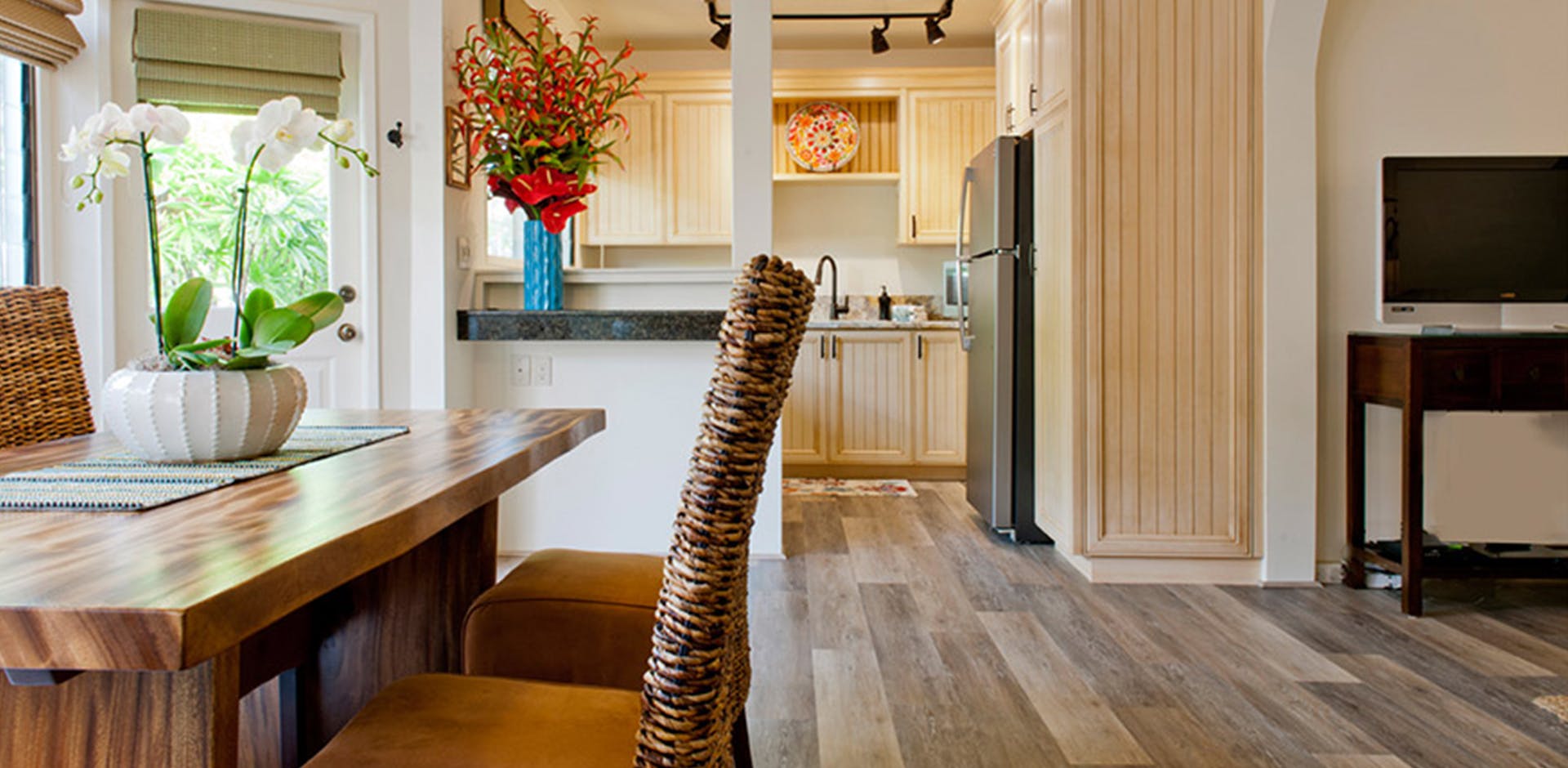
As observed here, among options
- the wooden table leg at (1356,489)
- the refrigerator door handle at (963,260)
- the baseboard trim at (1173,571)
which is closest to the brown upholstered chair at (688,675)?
the baseboard trim at (1173,571)

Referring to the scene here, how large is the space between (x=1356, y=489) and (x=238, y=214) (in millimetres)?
3257

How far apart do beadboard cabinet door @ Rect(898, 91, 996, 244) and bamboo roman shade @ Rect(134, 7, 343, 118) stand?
322 centimetres

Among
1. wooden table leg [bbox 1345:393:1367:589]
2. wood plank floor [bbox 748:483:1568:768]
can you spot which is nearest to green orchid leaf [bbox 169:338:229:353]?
wood plank floor [bbox 748:483:1568:768]

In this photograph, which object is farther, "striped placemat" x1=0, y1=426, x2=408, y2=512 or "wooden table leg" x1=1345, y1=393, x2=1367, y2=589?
"wooden table leg" x1=1345, y1=393, x2=1367, y2=589

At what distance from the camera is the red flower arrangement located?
112 inches

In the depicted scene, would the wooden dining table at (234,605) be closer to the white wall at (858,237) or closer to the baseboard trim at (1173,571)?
the baseboard trim at (1173,571)

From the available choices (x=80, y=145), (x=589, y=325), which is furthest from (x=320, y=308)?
(x=589, y=325)

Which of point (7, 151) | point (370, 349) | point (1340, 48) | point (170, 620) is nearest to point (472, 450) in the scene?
point (170, 620)

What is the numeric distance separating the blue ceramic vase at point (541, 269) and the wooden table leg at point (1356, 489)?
106 inches

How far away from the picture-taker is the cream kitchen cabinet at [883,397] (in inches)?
211

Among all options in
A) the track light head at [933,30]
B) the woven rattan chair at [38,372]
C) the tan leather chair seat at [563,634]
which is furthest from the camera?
the track light head at [933,30]

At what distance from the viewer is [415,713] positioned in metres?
0.98

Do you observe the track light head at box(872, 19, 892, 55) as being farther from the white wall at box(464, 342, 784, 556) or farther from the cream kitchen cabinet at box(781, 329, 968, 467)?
the white wall at box(464, 342, 784, 556)

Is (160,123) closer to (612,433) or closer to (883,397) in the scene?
(612,433)
